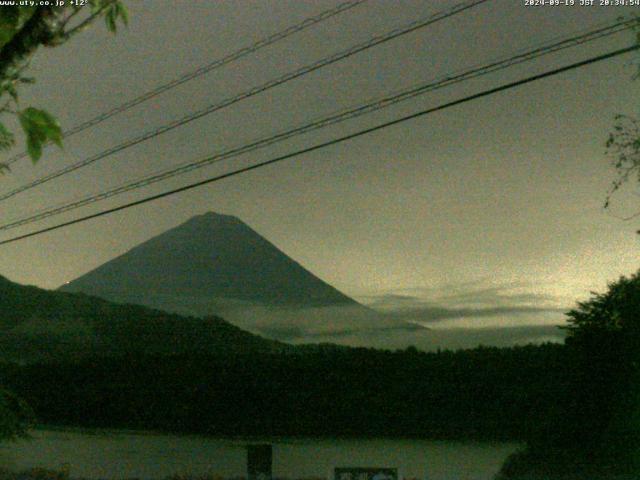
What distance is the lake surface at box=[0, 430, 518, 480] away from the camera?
21719 millimetres

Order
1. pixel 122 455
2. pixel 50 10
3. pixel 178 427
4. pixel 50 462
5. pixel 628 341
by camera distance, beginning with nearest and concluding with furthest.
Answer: pixel 50 10 → pixel 628 341 → pixel 50 462 → pixel 122 455 → pixel 178 427

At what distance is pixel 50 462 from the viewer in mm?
24266

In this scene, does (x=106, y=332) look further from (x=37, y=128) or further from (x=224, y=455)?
(x=37, y=128)

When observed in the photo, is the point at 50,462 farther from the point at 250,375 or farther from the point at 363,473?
the point at 363,473

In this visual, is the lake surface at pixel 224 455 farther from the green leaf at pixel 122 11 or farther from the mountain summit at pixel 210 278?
the mountain summit at pixel 210 278

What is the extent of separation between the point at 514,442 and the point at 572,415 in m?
12.2

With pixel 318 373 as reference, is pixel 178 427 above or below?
below

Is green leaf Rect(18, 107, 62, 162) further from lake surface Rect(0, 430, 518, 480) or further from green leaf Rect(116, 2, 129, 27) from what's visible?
lake surface Rect(0, 430, 518, 480)

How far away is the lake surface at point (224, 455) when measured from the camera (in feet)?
71.3

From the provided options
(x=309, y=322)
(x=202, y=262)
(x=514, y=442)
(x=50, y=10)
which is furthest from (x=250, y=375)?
(x=202, y=262)

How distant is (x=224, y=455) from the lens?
83.6 feet

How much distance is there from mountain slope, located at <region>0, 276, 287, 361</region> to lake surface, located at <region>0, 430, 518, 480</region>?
18.6 meters

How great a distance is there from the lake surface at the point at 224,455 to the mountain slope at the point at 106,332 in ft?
61.0

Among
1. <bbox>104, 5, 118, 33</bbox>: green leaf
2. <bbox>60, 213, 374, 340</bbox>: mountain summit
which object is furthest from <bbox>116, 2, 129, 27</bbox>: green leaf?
<bbox>60, 213, 374, 340</bbox>: mountain summit
